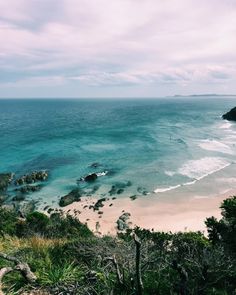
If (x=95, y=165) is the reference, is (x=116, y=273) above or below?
above

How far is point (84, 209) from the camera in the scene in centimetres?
4128

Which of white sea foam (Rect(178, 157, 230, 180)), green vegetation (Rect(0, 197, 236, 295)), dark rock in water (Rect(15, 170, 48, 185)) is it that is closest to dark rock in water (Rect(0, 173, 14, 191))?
dark rock in water (Rect(15, 170, 48, 185))

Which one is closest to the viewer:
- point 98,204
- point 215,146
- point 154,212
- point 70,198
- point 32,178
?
point 154,212

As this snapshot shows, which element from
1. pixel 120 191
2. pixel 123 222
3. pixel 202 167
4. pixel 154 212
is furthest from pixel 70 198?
pixel 202 167

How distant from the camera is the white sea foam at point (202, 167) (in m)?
51.1

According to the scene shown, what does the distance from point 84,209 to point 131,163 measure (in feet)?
64.9

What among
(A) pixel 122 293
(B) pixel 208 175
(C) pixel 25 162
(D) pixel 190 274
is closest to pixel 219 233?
(D) pixel 190 274

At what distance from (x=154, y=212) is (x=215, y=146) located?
37.7 m

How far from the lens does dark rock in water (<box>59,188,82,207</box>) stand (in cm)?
4294

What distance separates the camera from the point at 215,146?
7169 cm

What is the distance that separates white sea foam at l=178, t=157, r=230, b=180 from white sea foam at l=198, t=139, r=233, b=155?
24.8 ft

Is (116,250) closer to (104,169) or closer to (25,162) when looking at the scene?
(104,169)

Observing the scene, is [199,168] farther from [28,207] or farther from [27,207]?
[27,207]

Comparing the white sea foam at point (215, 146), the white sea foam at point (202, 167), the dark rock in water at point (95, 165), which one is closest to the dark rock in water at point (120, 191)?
the white sea foam at point (202, 167)
